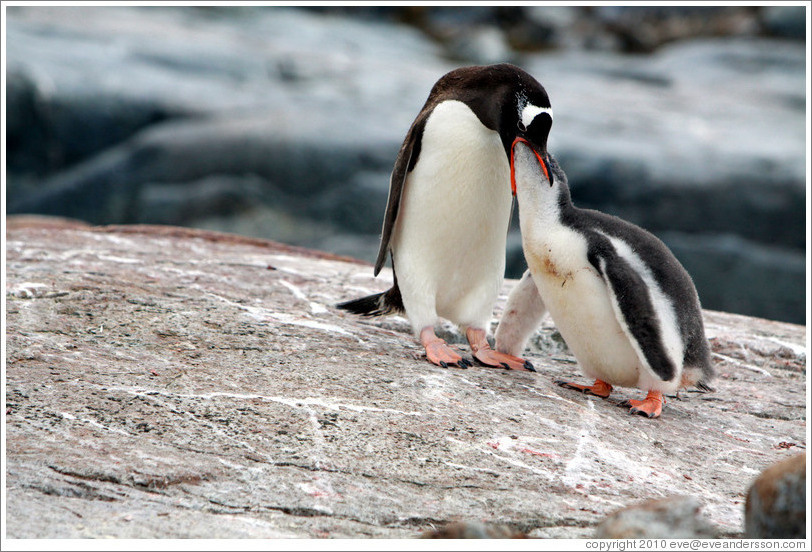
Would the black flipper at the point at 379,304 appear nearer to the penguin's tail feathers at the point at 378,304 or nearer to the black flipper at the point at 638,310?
the penguin's tail feathers at the point at 378,304

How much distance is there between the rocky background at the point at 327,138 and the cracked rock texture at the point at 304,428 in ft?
21.7

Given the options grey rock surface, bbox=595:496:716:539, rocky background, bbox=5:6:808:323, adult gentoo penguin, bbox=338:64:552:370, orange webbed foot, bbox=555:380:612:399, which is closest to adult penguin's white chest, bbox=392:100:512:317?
adult gentoo penguin, bbox=338:64:552:370

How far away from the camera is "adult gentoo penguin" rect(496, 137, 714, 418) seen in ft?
9.50

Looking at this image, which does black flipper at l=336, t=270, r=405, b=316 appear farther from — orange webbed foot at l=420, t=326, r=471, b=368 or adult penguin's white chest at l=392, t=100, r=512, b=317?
orange webbed foot at l=420, t=326, r=471, b=368

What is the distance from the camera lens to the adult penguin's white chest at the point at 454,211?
328 centimetres

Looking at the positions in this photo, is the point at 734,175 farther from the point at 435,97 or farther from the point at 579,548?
the point at 579,548

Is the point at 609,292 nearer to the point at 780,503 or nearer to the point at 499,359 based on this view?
the point at 499,359

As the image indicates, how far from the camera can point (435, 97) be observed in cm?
348

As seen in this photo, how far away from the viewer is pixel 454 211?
3344mm

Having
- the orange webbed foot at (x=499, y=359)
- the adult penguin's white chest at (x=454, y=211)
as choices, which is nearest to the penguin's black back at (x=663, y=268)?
the adult penguin's white chest at (x=454, y=211)

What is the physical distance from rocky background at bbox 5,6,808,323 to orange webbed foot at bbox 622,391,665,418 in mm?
6748

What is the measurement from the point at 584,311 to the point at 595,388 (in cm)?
32

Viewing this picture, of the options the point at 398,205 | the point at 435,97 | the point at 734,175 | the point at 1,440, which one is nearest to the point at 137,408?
the point at 1,440

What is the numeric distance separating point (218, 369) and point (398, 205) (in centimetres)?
101
